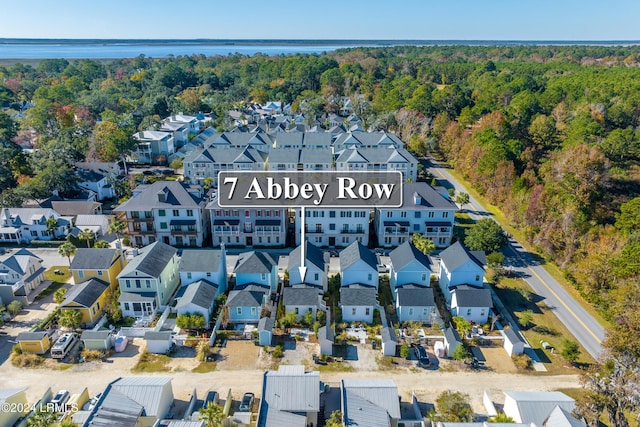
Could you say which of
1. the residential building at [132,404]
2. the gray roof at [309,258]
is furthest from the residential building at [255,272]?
the residential building at [132,404]

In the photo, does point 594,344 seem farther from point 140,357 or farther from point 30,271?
point 30,271

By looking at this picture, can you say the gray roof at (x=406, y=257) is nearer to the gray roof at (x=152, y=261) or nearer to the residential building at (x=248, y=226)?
the residential building at (x=248, y=226)

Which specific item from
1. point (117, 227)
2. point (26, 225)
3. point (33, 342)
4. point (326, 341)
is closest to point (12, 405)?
point (33, 342)

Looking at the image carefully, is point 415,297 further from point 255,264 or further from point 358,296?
point 255,264

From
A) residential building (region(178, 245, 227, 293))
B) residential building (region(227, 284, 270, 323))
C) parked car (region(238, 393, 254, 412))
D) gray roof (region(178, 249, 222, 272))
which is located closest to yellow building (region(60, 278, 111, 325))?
residential building (region(178, 245, 227, 293))

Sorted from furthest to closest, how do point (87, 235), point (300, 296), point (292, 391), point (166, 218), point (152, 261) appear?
point (166, 218) → point (87, 235) → point (152, 261) → point (300, 296) → point (292, 391)

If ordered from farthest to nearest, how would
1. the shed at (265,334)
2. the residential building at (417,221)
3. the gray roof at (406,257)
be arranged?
the residential building at (417,221)
the gray roof at (406,257)
the shed at (265,334)
